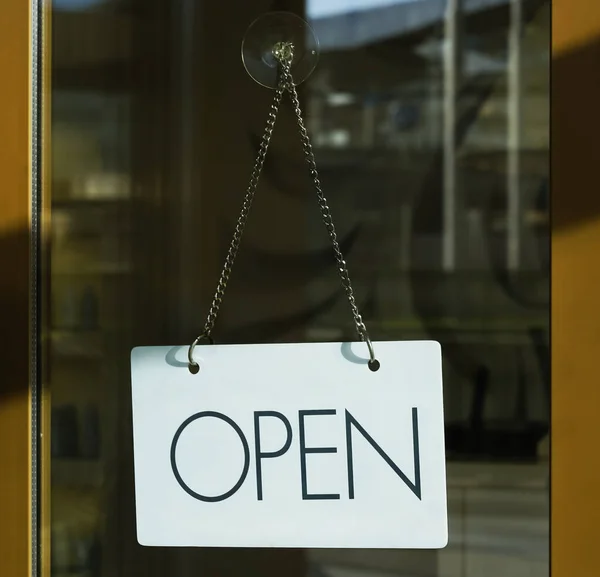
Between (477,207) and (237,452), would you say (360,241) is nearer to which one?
(477,207)

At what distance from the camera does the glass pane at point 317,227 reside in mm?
739

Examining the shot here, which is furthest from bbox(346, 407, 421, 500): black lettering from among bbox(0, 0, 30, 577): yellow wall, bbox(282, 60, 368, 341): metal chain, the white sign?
bbox(0, 0, 30, 577): yellow wall

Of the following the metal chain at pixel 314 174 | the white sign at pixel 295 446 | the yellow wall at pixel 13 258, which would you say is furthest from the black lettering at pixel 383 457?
the yellow wall at pixel 13 258

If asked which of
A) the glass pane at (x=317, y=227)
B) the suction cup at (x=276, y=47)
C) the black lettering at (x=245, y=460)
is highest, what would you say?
the suction cup at (x=276, y=47)

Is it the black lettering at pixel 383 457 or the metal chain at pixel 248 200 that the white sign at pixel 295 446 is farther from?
the metal chain at pixel 248 200

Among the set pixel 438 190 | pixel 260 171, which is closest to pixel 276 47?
pixel 260 171

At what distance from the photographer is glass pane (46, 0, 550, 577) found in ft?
2.43

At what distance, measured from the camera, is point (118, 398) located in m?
0.81

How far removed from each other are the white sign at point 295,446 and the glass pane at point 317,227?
0.52ft

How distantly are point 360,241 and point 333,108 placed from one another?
151mm

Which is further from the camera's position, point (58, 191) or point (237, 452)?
point (58, 191)

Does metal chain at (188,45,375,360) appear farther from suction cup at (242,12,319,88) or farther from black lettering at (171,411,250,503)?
black lettering at (171,411,250,503)

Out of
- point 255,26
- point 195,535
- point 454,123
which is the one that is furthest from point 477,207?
point 195,535

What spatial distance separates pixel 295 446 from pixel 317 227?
0.26 meters
